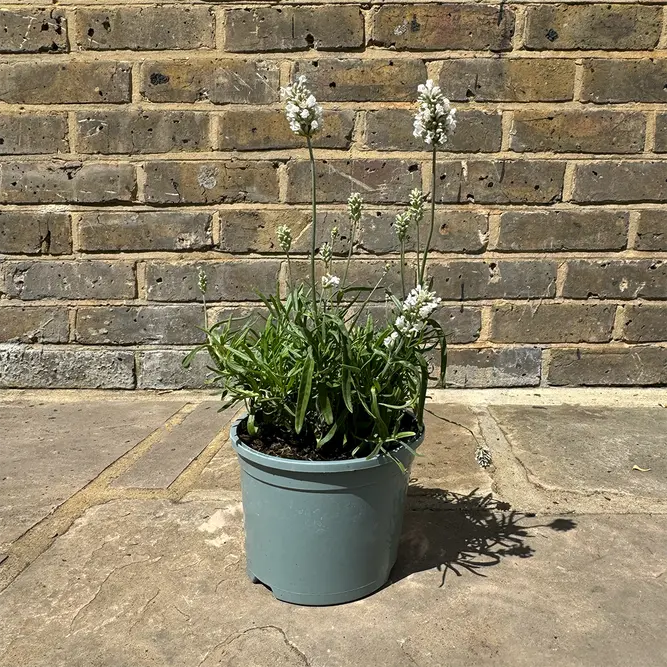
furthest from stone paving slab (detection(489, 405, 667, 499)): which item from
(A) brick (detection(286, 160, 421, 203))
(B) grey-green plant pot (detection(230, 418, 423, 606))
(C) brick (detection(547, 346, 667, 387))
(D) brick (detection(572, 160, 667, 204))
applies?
(A) brick (detection(286, 160, 421, 203))

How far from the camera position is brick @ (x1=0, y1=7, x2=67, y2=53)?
2770mm

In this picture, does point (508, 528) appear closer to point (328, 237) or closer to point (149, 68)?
point (328, 237)

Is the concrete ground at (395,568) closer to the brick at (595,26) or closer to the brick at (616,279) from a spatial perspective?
the brick at (616,279)

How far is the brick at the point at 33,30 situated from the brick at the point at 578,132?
197cm

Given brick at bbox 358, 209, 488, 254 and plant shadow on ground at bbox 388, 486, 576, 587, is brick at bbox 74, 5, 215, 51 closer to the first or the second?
brick at bbox 358, 209, 488, 254

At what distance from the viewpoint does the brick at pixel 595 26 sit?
8.90 ft

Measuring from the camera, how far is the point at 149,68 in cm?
278

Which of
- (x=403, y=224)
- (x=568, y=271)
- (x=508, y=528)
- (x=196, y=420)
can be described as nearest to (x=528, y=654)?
(x=508, y=528)

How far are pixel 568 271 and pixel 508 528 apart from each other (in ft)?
4.70

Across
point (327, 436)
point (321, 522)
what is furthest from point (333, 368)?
point (321, 522)

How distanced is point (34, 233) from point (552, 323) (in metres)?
2.35

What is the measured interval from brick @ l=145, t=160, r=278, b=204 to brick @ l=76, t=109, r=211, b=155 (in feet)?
0.27

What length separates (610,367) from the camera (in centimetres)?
297

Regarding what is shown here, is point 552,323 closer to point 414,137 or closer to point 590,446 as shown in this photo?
point 590,446
